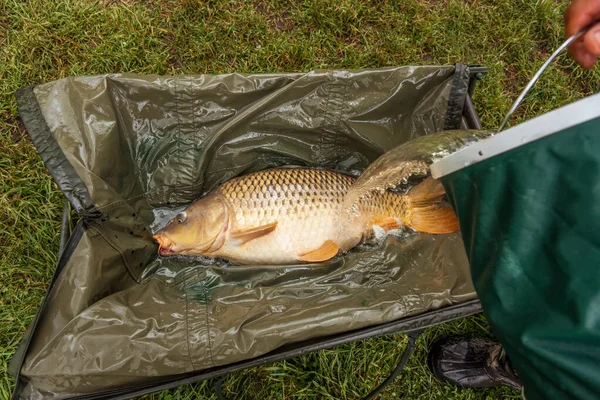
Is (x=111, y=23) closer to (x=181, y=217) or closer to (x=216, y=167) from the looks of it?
(x=216, y=167)

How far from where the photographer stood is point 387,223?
191 cm

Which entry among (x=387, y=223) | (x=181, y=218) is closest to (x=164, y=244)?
(x=181, y=218)

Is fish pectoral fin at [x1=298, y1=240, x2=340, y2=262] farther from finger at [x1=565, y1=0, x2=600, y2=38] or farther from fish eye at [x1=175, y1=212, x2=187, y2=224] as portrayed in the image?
finger at [x1=565, y1=0, x2=600, y2=38]

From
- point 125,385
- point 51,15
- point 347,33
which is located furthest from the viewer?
point 347,33

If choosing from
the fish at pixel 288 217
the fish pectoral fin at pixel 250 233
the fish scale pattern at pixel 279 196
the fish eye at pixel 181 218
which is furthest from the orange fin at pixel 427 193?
the fish eye at pixel 181 218

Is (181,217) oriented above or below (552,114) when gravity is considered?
below

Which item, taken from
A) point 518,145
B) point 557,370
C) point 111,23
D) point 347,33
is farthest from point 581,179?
point 111,23

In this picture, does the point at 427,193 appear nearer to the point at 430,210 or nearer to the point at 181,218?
the point at 430,210

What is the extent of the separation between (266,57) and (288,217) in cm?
96

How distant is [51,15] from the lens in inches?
84.1

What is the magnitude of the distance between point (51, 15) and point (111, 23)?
0.94 feet

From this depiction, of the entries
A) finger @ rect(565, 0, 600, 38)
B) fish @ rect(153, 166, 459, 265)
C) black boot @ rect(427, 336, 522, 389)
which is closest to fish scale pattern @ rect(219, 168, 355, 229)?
fish @ rect(153, 166, 459, 265)

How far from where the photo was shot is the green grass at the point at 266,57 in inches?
75.7

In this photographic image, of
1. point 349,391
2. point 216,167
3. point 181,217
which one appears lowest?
point 349,391
